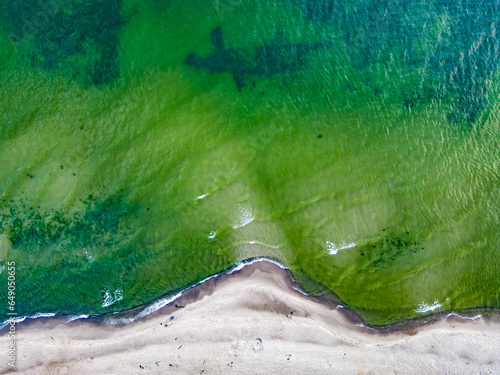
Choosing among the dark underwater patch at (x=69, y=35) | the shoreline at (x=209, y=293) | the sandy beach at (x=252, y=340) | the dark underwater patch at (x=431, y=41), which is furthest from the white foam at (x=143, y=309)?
the dark underwater patch at (x=431, y=41)

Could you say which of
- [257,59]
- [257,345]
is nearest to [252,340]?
[257,345]

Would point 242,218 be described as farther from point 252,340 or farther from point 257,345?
point 257,345

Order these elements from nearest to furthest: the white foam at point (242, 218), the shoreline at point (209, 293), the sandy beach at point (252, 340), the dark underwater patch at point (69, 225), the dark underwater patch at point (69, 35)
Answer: the sandy beach at point (252, 340) < the shoreline at point (209, 293) < the dark underwater patch at point (69, 225) < the white foam at point (242, 218) < the dark underwater patch at point (69, 35)

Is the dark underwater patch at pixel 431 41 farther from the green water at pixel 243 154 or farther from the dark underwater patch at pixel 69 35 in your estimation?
the dark underwater patch at pixel 69 35

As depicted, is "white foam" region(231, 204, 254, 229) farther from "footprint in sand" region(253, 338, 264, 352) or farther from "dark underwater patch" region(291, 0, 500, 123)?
"dark underwater patch" region(291, 0, 500, 123)

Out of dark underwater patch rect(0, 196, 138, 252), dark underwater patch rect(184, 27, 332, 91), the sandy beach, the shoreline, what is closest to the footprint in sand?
the sandy beach

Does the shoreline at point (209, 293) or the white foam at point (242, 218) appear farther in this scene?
the white foam at point (242, 218)
